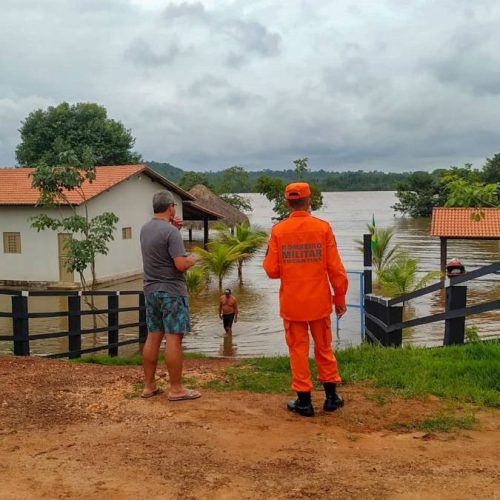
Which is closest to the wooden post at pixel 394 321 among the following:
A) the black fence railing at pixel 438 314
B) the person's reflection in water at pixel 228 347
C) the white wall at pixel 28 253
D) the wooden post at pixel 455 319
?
the black fence railing at pixel 438 314

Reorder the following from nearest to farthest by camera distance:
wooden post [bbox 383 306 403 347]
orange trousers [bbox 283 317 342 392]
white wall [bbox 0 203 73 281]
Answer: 1. orange trousers [bbox 283 317 342 392]
2. wooden post [bbox 383 306 403 347]
3. white wall [bbox 0 203 73 281]

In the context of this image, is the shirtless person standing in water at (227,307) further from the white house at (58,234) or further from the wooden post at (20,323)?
the white house at (58,234)

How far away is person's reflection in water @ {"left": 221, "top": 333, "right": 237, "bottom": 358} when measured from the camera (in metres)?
11.3

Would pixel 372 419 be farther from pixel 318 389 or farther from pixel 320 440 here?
pixel 318 389

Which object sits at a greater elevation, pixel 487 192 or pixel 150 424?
pixel 487 192

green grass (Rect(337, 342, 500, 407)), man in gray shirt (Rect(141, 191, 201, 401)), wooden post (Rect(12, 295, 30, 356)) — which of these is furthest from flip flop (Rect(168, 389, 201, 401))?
wooden post (Rect(12, 295, 30, 356))

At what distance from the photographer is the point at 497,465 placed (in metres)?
3.48

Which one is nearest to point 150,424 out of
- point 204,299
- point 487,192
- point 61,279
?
point 487,192

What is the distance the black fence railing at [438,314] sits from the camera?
20.0ft

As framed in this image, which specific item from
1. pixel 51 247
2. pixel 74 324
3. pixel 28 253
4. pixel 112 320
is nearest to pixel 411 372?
pixel 74 324

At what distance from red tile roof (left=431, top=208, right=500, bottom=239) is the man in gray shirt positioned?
1786cm

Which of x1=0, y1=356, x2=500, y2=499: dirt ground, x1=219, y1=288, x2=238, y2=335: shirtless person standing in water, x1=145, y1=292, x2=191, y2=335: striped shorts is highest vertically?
x1=145, y1=292, x2=191, y2=335: striped shorts

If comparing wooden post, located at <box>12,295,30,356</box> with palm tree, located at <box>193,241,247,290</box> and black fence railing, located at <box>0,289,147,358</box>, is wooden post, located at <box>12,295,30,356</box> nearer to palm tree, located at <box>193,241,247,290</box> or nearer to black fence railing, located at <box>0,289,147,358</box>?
black fence railing, located at <box>0,289,147,358</box>

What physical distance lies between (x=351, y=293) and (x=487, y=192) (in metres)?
12.9
